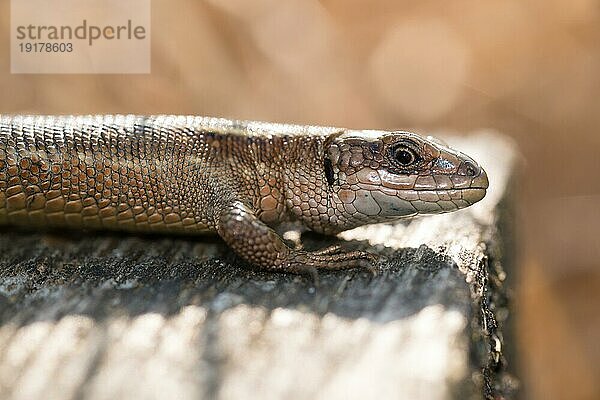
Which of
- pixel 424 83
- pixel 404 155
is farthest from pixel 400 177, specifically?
pixel 424 83

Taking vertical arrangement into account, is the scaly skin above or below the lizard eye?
below

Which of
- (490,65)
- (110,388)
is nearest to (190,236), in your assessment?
(110,388)

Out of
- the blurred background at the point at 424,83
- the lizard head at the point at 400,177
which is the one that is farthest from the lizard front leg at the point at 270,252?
the blurred background at the point at 424,83

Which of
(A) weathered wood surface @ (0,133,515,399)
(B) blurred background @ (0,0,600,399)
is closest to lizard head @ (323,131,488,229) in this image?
(A) weathered wood surface @ (0,133,515,399)

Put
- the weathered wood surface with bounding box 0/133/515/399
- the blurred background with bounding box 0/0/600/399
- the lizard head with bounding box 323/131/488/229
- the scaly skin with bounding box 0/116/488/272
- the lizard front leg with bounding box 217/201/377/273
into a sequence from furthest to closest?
the blurred background with bounding box 0/0/600/399, the scaly skin with bounding box 0/116/488/272, the lizard head with bounding box 323/131/488/229, the lizard front leg with bounding box 217/201/377/273, the weathered wood surface with bounding box 0/133/515/399

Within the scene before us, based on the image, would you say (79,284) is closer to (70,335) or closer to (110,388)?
(70,335)

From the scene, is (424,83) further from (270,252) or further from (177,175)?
(270,252)

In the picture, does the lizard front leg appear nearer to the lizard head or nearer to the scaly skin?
the scaly skin
